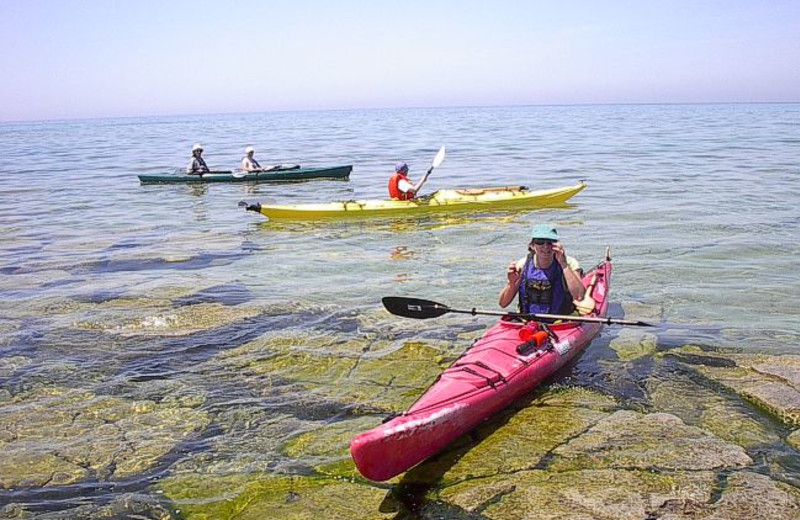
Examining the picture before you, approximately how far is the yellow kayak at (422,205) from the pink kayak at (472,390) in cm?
881

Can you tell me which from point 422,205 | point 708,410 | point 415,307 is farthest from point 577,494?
point 422,205

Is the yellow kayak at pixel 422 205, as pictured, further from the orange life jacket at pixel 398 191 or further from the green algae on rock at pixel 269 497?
the green algae on rock at pixel 269 497

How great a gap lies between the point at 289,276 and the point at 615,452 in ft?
23.2

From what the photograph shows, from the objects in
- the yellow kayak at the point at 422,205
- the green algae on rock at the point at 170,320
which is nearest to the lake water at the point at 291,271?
the green algae on rock at the point at 170,320

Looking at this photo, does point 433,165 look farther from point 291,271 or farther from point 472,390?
point 472,390

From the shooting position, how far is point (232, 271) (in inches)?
448

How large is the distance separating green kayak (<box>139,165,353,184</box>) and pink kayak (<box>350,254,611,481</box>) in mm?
15969

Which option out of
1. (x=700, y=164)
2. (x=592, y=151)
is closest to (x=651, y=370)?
(x=700, y=164)

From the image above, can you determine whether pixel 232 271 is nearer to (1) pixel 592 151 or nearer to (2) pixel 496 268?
(2) pixel 496 268

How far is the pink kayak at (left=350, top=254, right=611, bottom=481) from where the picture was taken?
4.43 m

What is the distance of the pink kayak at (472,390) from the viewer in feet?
14.5

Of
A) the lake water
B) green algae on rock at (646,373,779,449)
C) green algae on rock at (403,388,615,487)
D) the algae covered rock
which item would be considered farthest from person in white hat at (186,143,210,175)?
the algae covered rock

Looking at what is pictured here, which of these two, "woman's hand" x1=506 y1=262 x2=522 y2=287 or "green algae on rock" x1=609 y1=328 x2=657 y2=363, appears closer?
"woman's hand" x1=506 y1=262 x2=522 y2=287

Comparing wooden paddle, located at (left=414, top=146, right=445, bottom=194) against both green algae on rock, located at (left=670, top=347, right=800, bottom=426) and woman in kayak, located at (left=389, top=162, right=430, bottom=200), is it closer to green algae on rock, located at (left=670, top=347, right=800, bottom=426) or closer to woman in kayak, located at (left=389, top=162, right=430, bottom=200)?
woman in kayak, located at (left=389, top=162, right=430, bottom=200)
